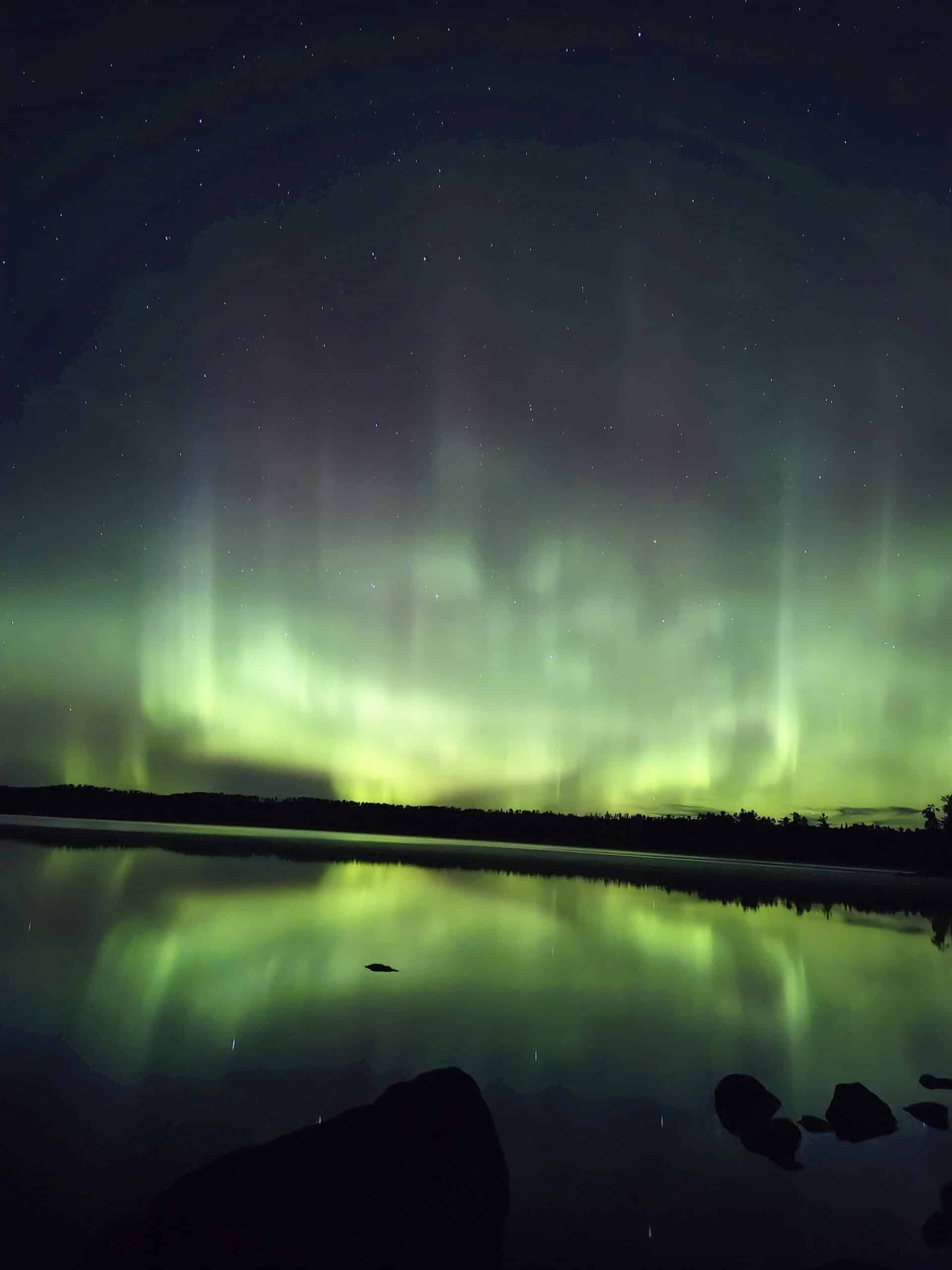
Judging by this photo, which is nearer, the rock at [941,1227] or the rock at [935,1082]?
the rock at [941,1227]

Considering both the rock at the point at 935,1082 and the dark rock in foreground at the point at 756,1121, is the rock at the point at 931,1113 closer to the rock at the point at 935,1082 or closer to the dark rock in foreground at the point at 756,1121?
the rock at the point at 935,1082

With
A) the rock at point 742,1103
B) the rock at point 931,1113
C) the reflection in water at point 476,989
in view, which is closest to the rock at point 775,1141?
the rock at point 742,1103

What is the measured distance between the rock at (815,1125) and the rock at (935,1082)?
4.27 m

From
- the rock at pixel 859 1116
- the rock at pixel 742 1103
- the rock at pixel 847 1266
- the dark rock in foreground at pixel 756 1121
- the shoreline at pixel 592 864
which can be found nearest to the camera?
the rock at pixel 847 1266

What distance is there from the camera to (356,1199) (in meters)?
8.52

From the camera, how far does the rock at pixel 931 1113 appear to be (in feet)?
45.0

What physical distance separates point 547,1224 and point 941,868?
119 meters

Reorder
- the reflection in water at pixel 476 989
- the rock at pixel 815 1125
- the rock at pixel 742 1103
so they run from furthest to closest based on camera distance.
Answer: the reflection in water at pixel 476 989
the rock at pixel 742 1103
the rock at pixel 815 1125

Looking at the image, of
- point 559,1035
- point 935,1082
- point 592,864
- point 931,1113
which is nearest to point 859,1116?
point 931,1113

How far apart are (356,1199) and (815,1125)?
29.6 feet

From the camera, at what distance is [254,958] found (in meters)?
26.9

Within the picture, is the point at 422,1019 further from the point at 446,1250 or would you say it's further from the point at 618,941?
the point at 618,941

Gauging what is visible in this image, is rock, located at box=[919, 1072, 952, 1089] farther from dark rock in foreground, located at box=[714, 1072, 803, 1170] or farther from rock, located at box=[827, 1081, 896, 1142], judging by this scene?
dark rock in foreground, located at box=[714, 1072, 803, 1170]

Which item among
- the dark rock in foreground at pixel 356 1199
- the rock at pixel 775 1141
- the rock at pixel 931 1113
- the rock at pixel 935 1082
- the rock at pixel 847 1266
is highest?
the dark rock in foreground at pixel 356 1199
